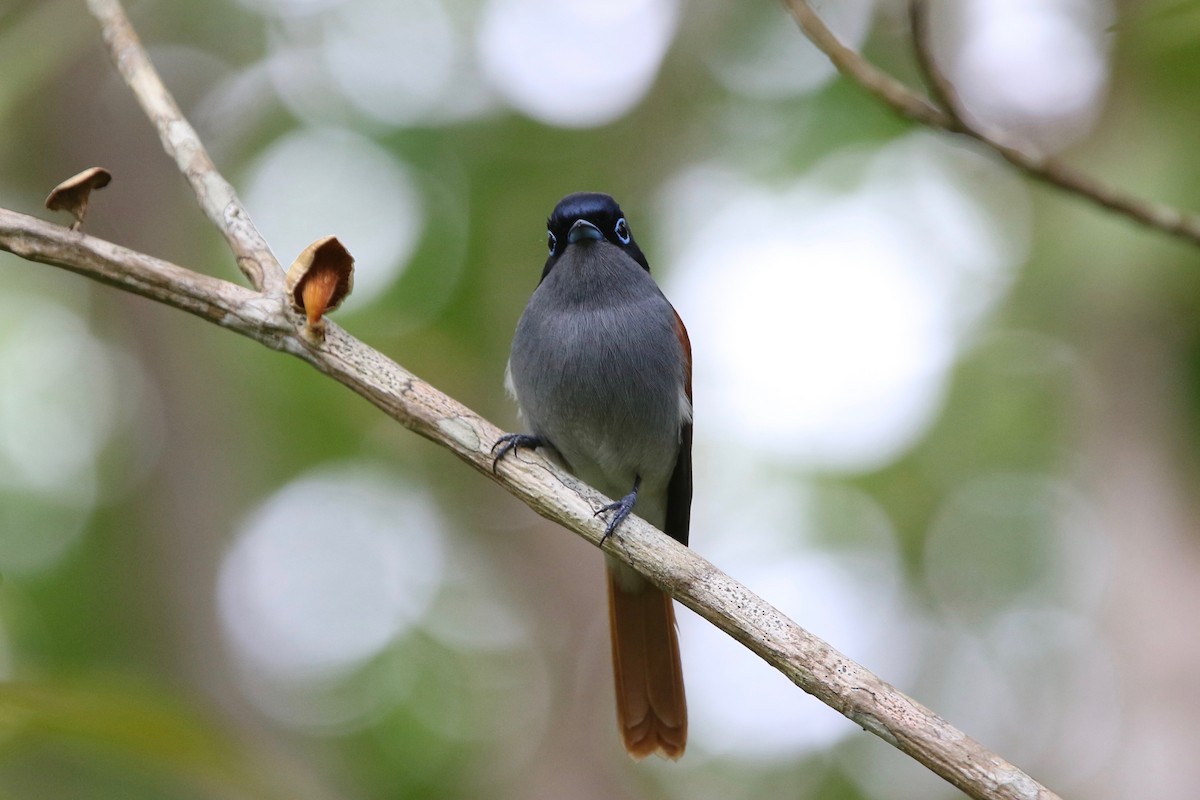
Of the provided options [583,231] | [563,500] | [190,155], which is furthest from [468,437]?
[583,231]

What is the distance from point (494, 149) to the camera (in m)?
7.62

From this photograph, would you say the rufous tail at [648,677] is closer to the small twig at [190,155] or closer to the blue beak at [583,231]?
the blue beak at [583,231]

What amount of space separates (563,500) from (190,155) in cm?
135

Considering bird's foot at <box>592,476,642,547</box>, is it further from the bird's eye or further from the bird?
the bird's eye

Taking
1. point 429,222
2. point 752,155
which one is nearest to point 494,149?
point 429,222

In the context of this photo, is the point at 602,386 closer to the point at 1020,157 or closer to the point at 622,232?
the point at 622,232

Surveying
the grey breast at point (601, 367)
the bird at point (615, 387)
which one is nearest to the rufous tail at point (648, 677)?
the bird at point (615, 387)

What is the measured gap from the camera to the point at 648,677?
4.29m

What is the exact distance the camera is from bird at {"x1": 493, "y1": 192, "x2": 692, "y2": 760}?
4055mm

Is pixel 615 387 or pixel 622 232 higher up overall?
pixel 622 232

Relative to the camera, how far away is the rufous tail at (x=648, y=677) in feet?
13.8

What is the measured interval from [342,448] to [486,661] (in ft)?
6.04

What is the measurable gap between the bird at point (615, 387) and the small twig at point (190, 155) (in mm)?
1439

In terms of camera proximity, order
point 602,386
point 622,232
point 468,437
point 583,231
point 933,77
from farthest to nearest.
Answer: point 622,232
point 583,231
point 602,386
point 468,437
point 933,77
